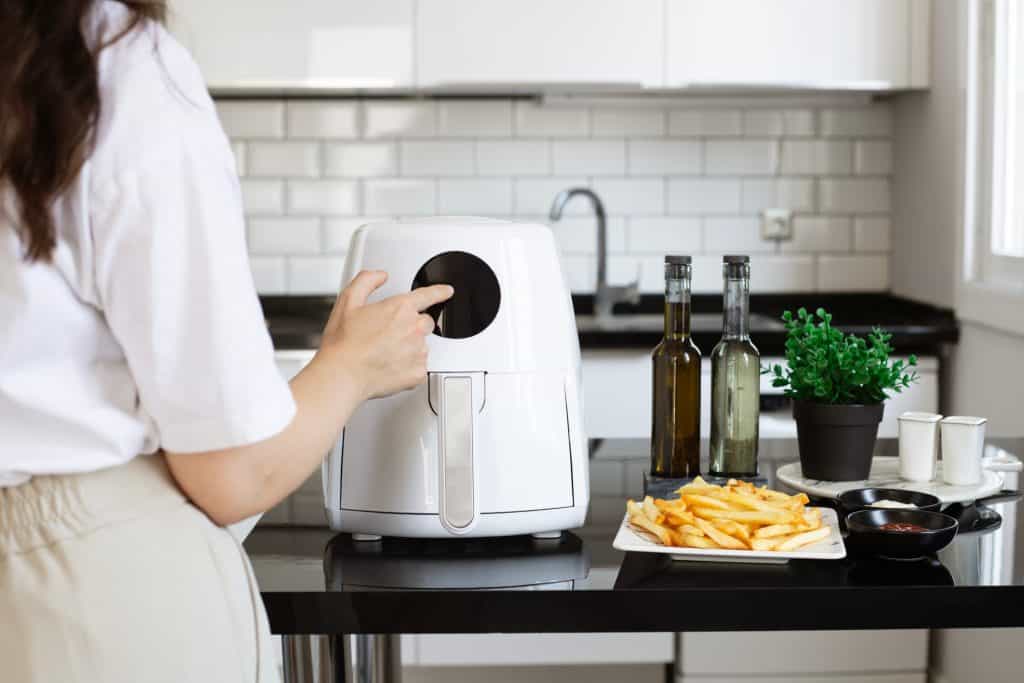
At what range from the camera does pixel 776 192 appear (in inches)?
138

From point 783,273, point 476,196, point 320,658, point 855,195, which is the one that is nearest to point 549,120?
point 476,196

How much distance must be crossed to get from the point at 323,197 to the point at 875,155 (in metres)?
1.59

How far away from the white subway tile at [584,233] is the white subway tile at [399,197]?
0.32 metres

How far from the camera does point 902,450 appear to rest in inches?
57.1

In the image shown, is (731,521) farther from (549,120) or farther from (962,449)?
(549,120)

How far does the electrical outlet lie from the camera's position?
3.49 metres

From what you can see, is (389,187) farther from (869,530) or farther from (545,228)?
(869,530)

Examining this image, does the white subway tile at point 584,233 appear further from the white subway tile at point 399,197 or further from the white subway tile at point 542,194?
the white subway tile at point 399,197

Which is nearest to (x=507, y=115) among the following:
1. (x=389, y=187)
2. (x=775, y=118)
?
(x=389, y=187)

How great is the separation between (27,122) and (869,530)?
82cm

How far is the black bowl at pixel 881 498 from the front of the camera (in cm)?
130

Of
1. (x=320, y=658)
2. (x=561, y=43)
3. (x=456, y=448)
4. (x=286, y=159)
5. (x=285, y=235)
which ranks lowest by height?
(x=320, y=658)

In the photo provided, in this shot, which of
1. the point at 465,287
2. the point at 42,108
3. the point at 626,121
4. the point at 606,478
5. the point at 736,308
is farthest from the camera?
the point at 626,121

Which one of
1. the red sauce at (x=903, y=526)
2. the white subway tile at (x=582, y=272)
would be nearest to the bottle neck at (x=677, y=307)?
the red sauce at (x=903, y=526)
